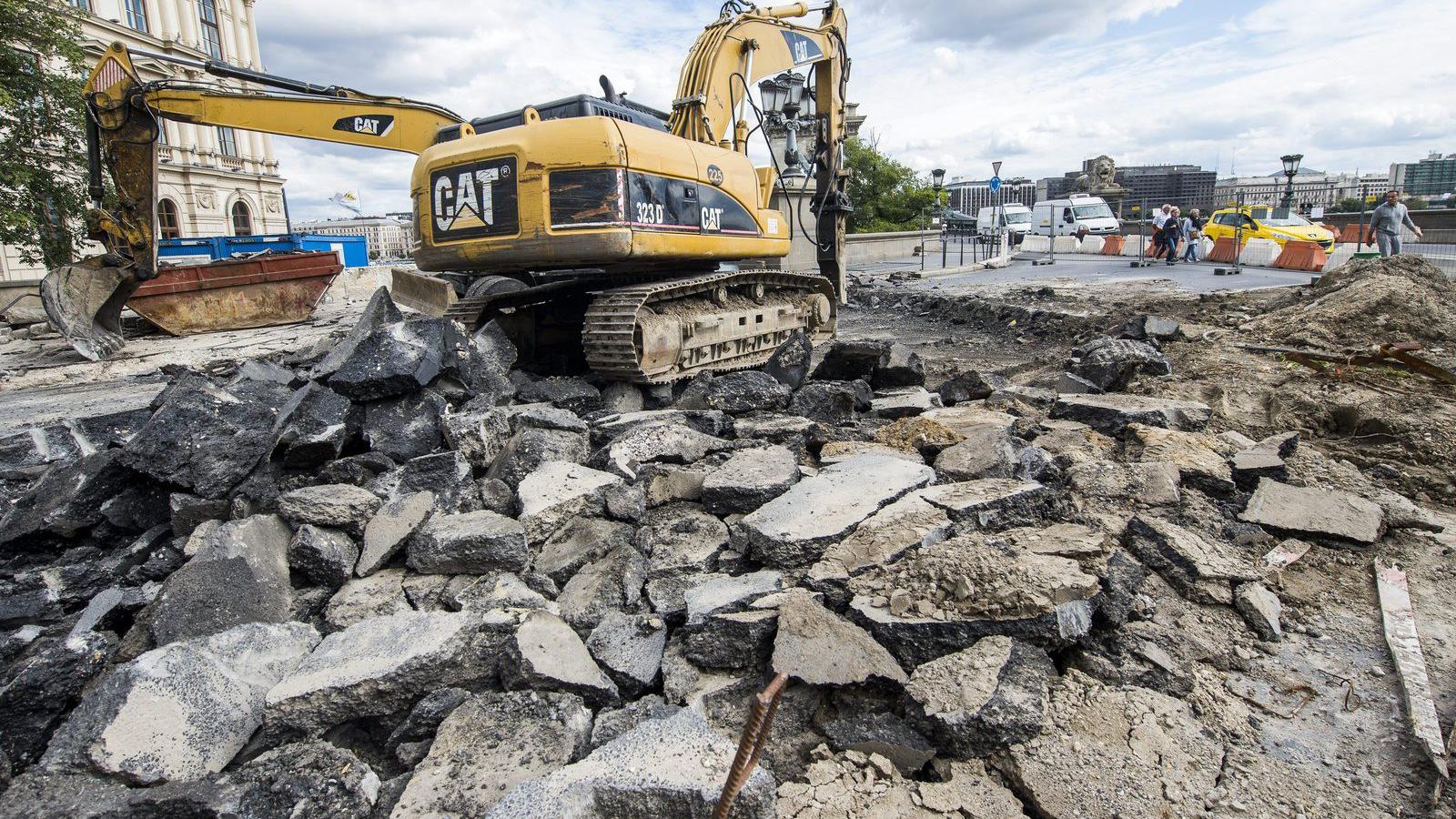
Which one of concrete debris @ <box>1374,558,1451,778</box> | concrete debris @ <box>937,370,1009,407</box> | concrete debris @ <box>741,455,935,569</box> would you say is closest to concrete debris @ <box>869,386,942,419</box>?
concrete debris @ <box>937,370,1009,407</box>

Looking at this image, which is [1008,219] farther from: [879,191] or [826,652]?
[826,652]

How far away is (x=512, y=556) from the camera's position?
354cm

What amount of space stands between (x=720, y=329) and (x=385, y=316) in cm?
284

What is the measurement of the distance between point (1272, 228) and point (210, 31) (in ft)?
144

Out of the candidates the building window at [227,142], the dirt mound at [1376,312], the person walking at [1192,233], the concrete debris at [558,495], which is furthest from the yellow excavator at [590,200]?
the building window at [227,142]

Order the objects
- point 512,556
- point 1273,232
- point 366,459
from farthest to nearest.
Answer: point 1273,232
point 366,459
point 512,556

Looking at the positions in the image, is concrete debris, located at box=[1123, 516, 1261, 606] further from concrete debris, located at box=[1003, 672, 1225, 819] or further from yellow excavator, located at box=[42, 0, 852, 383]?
yellow excavator, located at box=[42, 0, 852, 383]

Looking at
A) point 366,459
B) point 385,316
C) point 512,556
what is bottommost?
point 512,556

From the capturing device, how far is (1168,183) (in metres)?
79.4

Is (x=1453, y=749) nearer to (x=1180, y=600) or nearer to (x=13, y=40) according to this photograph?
(x=1180, y=600)

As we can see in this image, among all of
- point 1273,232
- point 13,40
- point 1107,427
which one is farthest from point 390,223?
point 1107,427

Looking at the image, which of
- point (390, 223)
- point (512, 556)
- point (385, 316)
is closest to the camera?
point (512, 556)

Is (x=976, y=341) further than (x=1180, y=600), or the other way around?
(x=976, y=341)

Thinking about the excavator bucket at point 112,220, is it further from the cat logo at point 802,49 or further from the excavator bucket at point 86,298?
the cat logo at point 802,49
